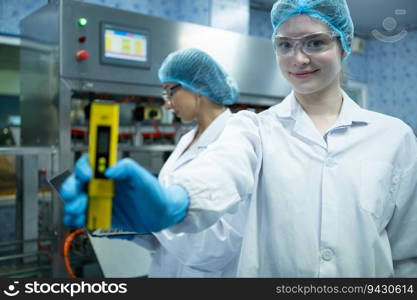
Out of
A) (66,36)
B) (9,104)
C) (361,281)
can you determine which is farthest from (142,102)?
(361,281)

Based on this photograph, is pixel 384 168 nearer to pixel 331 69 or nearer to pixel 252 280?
pixel 331 69

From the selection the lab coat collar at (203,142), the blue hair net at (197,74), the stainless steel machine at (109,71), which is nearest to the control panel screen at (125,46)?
the stainless steel machine at (109,71)

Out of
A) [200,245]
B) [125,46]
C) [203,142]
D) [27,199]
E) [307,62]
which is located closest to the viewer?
[307,62]

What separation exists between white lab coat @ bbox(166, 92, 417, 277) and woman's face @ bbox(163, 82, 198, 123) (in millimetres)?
551

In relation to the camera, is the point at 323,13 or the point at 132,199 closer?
the point at 132,199

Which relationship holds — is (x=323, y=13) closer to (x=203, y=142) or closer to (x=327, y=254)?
(x=327, y=254)

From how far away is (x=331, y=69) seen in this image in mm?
833

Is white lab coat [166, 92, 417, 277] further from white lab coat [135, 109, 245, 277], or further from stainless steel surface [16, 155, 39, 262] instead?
stainless steel surface [16, 155, 39, 262]

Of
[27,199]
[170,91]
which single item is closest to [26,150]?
[27,199]

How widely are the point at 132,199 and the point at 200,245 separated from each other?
1.77 ft

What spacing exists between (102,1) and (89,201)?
8.00ft

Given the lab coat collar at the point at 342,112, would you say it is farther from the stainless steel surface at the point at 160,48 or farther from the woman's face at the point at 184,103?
the stainless steel surface at the point at 160,48

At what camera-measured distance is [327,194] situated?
836 mm

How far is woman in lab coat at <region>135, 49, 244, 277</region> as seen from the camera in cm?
111
